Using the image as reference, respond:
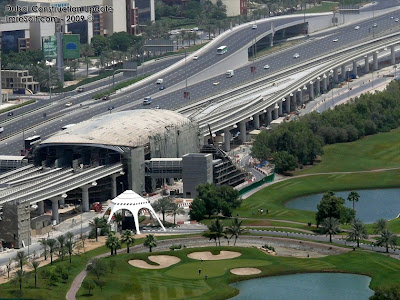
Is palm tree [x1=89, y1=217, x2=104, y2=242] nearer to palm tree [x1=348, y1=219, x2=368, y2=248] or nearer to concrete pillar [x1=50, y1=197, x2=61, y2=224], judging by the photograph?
concrete pillar [x1=50, y1=197, x2=61, y2=224]

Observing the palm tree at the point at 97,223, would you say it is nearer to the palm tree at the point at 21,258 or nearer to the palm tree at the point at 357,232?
the palm tree at the point at 21,258

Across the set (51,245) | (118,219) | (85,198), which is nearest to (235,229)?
(118,219)

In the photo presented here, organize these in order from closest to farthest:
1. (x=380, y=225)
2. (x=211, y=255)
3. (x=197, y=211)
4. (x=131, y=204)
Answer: (x=211, y=255), (x=380, y=225), (x=131, y=204), (x=197, y=211)

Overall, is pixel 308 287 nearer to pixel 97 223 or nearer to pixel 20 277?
pixel 20 277

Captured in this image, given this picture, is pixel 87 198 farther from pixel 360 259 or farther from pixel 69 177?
pixel 360 259

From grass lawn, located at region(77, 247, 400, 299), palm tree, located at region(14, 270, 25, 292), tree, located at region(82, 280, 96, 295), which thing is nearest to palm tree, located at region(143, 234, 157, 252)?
grass lawn, located at region(77, 247, 400, 299)

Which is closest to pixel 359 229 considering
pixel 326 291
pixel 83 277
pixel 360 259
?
pixel 360 259

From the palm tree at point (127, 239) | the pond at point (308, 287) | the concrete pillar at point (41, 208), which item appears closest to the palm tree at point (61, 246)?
the palm tree at point (127, 239)
